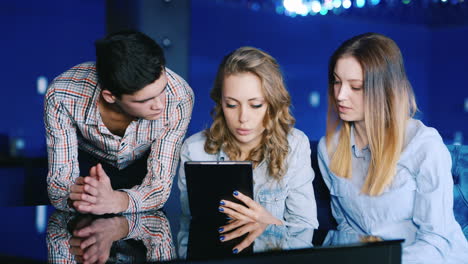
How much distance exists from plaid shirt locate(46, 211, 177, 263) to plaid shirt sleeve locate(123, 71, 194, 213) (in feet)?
0.42

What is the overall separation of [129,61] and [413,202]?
38.1 inches

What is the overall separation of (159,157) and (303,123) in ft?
9.41

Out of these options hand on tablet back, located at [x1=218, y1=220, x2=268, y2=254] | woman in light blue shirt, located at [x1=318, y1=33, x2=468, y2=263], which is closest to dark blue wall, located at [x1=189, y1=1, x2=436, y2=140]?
woman in light blue shirt, located at [x1=318, y1=33, x2=468, y2=263]

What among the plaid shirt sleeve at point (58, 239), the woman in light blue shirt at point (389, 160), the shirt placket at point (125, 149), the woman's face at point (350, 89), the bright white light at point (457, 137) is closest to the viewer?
the plaid shirt sleeve at point (58, 239)

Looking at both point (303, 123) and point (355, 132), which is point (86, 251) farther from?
point (303, 123)

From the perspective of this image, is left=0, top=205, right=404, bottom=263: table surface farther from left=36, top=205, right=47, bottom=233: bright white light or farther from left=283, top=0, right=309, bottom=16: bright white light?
left=283, top=0, right=309, bottom=16: bright white light

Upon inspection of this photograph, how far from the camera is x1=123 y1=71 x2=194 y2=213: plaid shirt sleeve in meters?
1.79

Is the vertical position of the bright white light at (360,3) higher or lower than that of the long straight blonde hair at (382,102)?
higher

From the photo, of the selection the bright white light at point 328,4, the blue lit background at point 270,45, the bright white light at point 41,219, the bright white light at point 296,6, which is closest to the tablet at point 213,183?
the bright white light at point 41,219

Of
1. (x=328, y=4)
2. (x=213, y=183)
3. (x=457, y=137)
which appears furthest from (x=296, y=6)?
(x=213, y=183)

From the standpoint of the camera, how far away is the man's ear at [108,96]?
1.74 meters

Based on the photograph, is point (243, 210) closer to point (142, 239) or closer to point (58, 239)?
point (142, 239)

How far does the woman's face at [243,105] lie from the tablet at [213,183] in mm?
281

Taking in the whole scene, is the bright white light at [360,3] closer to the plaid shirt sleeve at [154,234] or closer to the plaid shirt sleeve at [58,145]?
the plaid shirt sleeve at [58,145]
